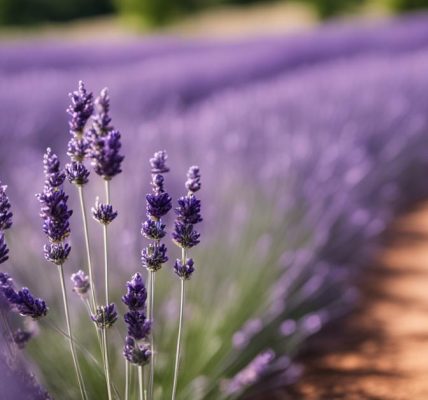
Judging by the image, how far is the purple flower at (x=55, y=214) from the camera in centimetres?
96

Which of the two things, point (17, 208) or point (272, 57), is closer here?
point (17, 208)

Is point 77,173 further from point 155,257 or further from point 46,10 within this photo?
point 46,10

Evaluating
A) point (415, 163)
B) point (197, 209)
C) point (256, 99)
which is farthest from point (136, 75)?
point (197, 209)

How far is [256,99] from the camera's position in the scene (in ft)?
Answer: 13.0

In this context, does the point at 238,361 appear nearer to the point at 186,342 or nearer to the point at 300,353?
the point at 186,342

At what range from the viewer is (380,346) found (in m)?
2.14

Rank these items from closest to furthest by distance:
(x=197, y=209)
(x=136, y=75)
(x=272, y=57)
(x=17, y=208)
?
(x=197, y=209)
(x=17, y=208)
(x=136, y=75)
(x=272, y=57)

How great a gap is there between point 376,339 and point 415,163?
2278mm

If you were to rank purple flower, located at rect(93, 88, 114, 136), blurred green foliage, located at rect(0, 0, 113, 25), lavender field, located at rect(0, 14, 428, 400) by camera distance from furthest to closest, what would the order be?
blurred green foliage, located at rect(0, 0, 113, 25)
lavender field, located at rect(0, 14, 428, 400)
purple flower, located at rect(93, 88, 114, 136)

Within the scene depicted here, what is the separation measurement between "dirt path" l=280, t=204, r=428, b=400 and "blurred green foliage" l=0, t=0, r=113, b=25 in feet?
77.9

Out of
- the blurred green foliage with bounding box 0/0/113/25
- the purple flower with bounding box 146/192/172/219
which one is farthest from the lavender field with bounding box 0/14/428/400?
the blurred green foliage with bounding box 0/0/113/25

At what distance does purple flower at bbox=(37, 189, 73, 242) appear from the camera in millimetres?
956

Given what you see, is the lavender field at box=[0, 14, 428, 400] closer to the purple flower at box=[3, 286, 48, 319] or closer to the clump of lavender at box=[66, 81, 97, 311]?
the purple flower at box=[3, 286, 48, 319]

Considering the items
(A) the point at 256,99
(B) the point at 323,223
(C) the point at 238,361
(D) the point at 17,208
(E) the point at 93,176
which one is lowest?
(C) the point at 238,361
